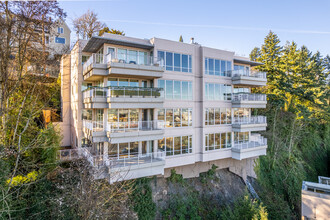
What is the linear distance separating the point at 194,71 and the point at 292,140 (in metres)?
16.2

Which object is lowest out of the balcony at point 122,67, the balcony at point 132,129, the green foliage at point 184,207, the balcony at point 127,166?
the green foliage at point 184,207

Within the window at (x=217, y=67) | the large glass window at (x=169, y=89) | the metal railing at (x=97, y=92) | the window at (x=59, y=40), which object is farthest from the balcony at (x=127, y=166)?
the window at (x=59, y=40)

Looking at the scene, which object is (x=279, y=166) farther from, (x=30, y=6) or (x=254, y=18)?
(x=30, y=6)

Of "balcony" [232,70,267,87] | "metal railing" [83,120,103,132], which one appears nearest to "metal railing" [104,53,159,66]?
"metal railing" [83,120,103,132]

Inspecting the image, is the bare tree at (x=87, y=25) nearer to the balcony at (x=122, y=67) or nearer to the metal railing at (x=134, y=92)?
the balcony at (x=122, y=67)

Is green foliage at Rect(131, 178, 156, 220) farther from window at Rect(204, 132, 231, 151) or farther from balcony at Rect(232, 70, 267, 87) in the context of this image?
balcony at Rect(232, 70, 267, 87)

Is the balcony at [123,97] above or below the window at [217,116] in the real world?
above

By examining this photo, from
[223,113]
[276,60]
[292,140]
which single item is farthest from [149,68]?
[276,60]

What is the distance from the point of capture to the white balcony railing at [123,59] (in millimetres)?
13336

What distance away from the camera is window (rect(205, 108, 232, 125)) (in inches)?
669

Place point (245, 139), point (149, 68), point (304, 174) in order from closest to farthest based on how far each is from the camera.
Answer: point (149, 68) → point (245, 139) → point (304, 174)

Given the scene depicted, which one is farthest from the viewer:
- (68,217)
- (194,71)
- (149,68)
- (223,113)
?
(223,113)

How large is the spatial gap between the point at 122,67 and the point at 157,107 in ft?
13.0

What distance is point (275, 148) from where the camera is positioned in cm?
2148
